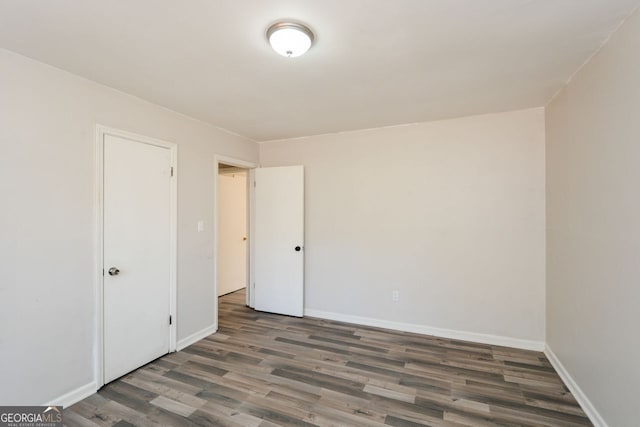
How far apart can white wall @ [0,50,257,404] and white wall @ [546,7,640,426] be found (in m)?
3.59

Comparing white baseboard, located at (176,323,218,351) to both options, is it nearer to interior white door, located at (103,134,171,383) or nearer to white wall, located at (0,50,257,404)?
interior white door, located at (103,134,171,383)

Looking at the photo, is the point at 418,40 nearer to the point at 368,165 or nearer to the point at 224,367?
the point at 368,165

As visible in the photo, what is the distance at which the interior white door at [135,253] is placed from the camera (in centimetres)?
248

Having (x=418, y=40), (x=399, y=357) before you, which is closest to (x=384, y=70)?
(x=418, y=40)

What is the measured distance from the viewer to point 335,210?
3.97 metres

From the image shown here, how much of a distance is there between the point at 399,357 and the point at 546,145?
8.53 feet

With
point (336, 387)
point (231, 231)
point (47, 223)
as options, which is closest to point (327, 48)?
point (47, 223)

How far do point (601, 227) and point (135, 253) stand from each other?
3628mm

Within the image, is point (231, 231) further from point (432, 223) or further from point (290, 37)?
point (290, 37)

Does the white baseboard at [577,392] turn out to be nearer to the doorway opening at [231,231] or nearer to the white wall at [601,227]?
the white wall at [601,227]

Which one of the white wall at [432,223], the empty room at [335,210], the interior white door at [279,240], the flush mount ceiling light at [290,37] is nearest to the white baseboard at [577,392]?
the empty room at [335,210]

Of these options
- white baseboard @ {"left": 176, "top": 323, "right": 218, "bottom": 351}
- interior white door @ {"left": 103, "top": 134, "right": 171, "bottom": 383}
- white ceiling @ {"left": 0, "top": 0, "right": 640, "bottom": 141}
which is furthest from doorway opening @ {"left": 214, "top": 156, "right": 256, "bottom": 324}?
white ceiling @ {"left": 0, "top": 0, "right": 640, "bottom": 141}

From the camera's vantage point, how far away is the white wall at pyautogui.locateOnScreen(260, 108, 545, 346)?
10.0 feet

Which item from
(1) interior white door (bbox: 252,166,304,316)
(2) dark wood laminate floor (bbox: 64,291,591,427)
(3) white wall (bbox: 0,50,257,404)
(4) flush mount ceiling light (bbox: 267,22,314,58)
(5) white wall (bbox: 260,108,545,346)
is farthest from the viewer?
(1) interior white door (bbox: 252,166,304,316)
